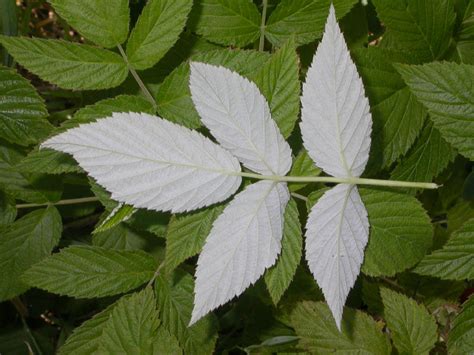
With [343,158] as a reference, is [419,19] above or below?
above

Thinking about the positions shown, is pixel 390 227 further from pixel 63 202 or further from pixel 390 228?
pixel 63 202

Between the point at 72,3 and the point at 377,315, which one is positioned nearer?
the point at 72,3

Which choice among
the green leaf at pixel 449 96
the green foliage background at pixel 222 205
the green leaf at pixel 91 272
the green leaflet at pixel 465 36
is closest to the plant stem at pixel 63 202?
the green foliage background at pixel 222 205

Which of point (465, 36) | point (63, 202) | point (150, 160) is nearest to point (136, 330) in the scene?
point (63, 202)

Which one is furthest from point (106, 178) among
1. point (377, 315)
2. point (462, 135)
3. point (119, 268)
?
point (377, 315)

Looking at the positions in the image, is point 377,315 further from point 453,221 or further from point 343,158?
point 343,158

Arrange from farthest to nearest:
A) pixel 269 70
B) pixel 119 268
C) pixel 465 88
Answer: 1. pixel 119 268
2. pixel 465 88
3. pixel 269 70
